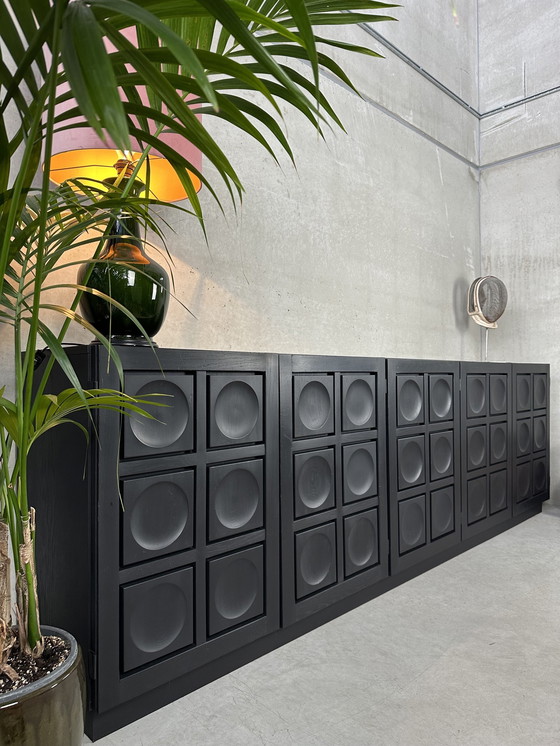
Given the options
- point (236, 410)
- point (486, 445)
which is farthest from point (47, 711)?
point (486, 445)

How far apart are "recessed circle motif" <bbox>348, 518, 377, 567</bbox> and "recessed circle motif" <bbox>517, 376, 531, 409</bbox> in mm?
1567

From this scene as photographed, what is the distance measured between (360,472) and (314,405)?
1.20 feet

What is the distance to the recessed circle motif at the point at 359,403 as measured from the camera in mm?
2061

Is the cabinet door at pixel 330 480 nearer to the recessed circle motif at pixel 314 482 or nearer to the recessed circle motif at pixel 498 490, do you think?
the recessed circle motif at pixel 314 482

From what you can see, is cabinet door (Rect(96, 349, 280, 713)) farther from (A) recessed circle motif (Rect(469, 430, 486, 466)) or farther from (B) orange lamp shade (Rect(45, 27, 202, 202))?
(A) recessed circle motif (Rect(469, 430, 486, 466))

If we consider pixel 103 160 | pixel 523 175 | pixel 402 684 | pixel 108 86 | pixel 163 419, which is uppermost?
pixel 523 175

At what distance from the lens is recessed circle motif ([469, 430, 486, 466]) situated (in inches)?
109

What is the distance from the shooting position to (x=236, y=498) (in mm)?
1631

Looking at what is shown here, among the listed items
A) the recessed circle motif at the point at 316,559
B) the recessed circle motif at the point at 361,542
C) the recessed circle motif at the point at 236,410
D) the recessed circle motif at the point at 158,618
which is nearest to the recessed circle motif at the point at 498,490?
the recessed circle motif at the point at 361,542

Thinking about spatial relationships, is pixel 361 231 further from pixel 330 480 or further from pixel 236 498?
pixel 236 498

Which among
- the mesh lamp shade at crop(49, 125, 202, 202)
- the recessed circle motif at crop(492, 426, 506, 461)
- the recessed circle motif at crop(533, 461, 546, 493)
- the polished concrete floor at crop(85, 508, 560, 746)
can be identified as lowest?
the polished concrete floor at crop(85, 508, 560, 746)

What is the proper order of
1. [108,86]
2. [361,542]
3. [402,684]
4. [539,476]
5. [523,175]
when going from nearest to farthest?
[108,86] → [402,684] → [361,542] → [539,476] → [523,175]

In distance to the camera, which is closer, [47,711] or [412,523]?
[47,711]

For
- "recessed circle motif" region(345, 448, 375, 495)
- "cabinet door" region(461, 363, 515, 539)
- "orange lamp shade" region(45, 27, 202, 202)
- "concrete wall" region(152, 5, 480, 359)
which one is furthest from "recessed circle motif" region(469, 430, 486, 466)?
→ "orange lamp shade" region(45, 27, 202, 202)
